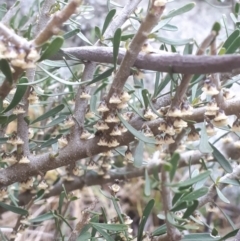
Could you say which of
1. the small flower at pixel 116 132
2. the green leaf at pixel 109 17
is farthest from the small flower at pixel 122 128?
the green leaf at pixel 109 17

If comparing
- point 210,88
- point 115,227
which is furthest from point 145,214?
point 210,88

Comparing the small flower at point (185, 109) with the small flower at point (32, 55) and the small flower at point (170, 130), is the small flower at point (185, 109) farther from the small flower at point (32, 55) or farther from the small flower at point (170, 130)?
the small flower at point (32, 55)

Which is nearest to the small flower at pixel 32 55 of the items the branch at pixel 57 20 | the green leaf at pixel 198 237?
the branch at pixel 57 20

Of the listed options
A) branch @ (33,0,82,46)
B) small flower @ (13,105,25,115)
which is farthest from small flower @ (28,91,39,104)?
branch @ (33,0,82,46)

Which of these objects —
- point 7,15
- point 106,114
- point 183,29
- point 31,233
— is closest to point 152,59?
point 106,114

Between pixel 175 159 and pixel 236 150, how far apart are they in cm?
36

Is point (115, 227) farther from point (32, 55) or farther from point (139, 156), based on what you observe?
point (32, 55)

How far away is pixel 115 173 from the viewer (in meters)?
0.59

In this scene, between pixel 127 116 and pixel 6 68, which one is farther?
pixel 127 116

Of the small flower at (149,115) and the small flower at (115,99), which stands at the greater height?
the small flower at (115,99)

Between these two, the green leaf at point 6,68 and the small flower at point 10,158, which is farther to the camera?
the small flower at point 10,158

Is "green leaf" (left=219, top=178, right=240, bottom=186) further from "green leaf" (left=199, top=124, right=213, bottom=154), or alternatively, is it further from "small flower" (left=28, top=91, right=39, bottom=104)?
"small flower" (left=28, top=91, right=39, bottom=104)

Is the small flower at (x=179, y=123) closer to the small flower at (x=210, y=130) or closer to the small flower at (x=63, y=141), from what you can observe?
the small flower at (x=210, y=130)

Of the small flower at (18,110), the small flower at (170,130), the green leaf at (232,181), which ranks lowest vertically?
the green leaf at (232,181)
